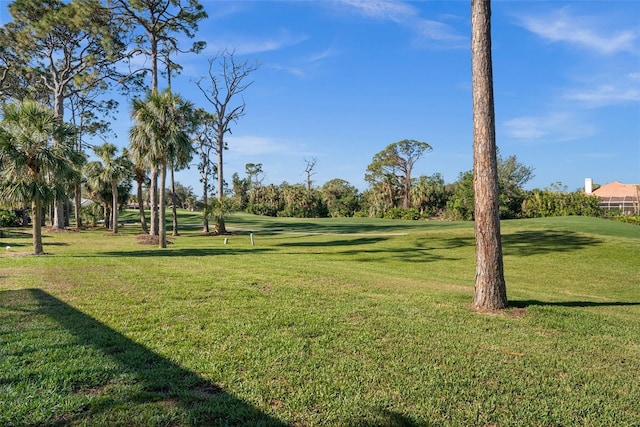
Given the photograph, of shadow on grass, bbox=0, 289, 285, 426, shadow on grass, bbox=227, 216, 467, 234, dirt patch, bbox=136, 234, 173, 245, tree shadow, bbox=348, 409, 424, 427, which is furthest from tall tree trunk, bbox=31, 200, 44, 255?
shadow on grass, bbox=227, 216, 467, 234

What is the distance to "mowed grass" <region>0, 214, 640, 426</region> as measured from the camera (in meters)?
3.01

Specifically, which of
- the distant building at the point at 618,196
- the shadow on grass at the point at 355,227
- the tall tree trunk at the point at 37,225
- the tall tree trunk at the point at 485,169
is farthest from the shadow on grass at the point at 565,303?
the distant building at the point at 618,196

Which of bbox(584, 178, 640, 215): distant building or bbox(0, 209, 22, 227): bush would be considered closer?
bbox(0, 209, 22, 227): bush

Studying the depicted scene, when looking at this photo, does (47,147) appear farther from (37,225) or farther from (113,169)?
(113,169)

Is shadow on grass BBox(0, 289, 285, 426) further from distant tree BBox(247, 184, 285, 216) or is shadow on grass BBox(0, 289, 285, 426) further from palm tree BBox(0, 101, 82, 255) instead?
distant tree BBox(247, 184, 285, 216)

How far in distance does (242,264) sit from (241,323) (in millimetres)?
6833

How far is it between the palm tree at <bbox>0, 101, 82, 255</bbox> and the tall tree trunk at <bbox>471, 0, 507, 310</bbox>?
1313cm

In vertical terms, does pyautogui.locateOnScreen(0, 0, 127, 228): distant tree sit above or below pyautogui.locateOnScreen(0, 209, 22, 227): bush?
above

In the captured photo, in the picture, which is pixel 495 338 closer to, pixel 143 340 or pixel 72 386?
pixel 143 340

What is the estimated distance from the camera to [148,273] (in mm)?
9875

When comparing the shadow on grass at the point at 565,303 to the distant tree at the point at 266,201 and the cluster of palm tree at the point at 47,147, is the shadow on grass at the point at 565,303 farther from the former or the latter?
the distant tree at the point at 266,201

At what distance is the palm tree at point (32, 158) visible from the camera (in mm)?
12906

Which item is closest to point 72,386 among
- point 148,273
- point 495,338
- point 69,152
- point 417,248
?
point 495,338

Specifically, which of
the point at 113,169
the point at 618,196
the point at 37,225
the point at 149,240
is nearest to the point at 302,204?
the point at 113,169
